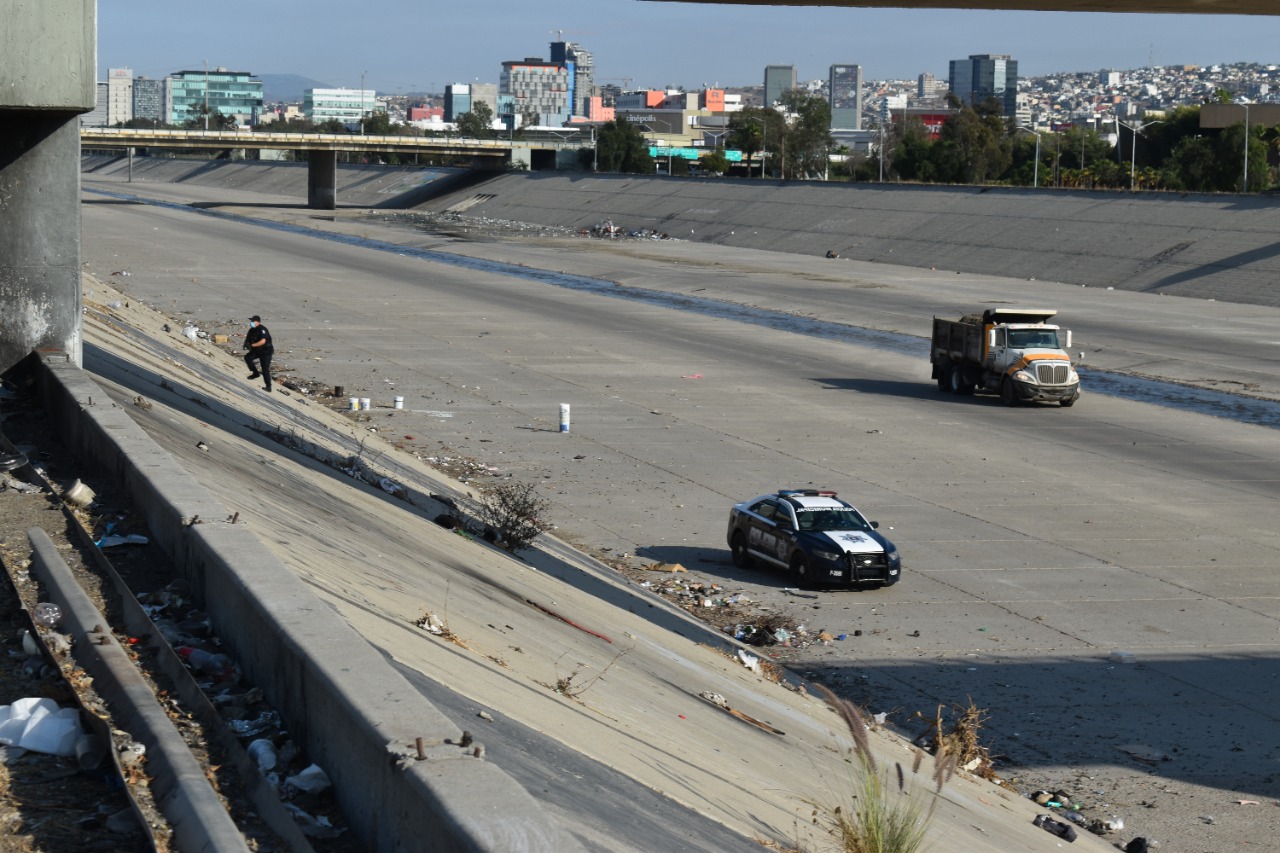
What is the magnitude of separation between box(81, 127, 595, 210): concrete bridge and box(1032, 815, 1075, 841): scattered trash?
130853 mm

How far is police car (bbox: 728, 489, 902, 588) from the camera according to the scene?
20734 millimetres

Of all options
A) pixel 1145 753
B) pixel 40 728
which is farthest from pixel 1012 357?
pixel 40 728

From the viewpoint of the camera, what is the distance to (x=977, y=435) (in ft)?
112

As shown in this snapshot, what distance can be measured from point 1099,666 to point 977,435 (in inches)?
663

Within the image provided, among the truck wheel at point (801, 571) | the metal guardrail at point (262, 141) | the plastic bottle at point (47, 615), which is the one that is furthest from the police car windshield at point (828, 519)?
the metal guardrail at point (262, 141)

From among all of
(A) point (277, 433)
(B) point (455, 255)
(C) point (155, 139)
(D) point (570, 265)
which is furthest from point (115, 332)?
(C) point (155, 139)

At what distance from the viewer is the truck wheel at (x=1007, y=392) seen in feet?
126

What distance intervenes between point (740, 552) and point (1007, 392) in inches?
713

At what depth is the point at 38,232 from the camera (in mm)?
18984

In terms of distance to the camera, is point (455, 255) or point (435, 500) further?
point (455, 255)

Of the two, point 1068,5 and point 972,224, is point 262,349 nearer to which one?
point 1068,5

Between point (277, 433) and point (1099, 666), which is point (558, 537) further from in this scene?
point (1099, 666)

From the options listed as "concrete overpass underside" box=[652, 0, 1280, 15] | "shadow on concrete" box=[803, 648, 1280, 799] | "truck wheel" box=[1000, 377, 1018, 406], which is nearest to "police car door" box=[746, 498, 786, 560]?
"shadow on concrete" box=[803, 648, 1280, 799]

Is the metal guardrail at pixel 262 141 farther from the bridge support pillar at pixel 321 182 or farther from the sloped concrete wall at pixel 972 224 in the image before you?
the sloped concrete wall at pixel 972 224
